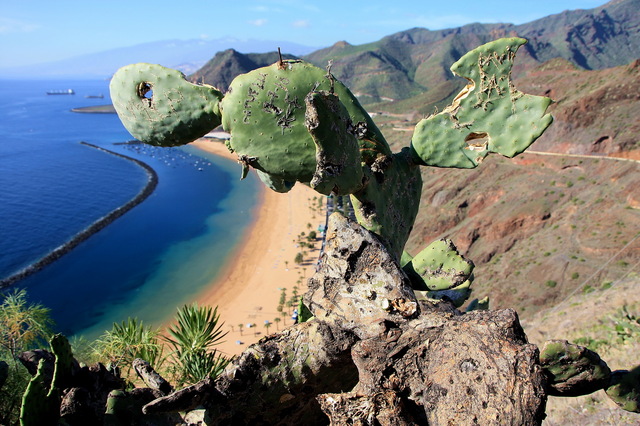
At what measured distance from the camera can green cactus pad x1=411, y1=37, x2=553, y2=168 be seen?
3504 mm

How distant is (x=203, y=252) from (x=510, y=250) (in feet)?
68.1

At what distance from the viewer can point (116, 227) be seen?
3766 centimetres

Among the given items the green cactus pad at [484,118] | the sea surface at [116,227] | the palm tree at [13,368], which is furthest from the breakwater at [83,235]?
the green cactus pad at [484,118]

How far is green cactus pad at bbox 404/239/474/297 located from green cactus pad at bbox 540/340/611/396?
119 cm

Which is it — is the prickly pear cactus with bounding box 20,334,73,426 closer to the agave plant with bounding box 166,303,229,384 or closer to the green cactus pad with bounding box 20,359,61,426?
the green cactus pad with bounding box 20,359,61,426

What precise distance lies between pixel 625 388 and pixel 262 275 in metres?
23.2

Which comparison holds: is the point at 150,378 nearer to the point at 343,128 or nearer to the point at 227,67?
the point at 343,128

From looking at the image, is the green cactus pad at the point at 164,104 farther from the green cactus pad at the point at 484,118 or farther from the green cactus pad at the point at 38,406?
the green cactus pad at the point at 38,406

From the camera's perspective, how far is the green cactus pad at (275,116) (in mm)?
2777

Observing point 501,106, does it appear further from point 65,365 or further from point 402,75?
point 402,75

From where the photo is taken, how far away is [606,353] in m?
8.91

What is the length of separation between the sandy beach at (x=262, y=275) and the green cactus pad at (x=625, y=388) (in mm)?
11713

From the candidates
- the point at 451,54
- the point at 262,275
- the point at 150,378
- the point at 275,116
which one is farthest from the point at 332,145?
the point at 451,54

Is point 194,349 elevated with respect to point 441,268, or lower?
lower
